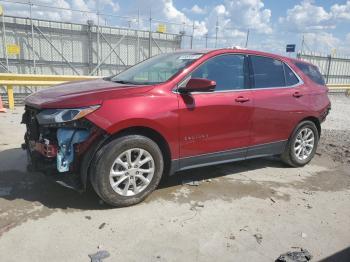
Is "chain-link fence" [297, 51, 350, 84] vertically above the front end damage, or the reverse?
"chain-link fence" [297, 51, 350, 84]

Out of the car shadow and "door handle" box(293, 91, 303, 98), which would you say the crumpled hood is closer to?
the car shadow

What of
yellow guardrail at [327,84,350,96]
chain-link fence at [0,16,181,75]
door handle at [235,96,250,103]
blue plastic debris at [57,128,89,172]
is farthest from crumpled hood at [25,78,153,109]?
yellow guardrail at [327,84,350,96]

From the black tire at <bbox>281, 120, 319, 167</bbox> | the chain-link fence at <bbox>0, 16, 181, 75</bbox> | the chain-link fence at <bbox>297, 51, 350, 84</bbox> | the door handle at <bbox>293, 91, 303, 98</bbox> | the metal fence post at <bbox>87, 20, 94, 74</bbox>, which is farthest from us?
the chain-link fence at <bbox>297, 51, 350, 84</bbox>

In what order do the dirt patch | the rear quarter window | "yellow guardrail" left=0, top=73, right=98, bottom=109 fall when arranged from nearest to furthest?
the rear quarter window, the dirt patch, "yellow guardrail" left=0, top=73, right=98, bottom=109

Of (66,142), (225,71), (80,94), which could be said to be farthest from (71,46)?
(66,142)

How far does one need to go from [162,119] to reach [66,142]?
1.04 m

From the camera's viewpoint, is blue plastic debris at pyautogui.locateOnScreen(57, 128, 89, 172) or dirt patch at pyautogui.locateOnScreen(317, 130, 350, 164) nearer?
blue plastic debris at pyautogui.locateOnScreen(57, 128, 89, 172)

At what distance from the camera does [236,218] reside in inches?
152

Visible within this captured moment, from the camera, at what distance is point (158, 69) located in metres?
4.59

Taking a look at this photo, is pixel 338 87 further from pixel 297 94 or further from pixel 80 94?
pixel 80 94

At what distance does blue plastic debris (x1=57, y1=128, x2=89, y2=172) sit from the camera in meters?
3.58

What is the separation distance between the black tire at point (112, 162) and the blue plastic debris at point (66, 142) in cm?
23

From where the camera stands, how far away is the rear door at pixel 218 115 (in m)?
4.20

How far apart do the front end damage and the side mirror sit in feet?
3.61
